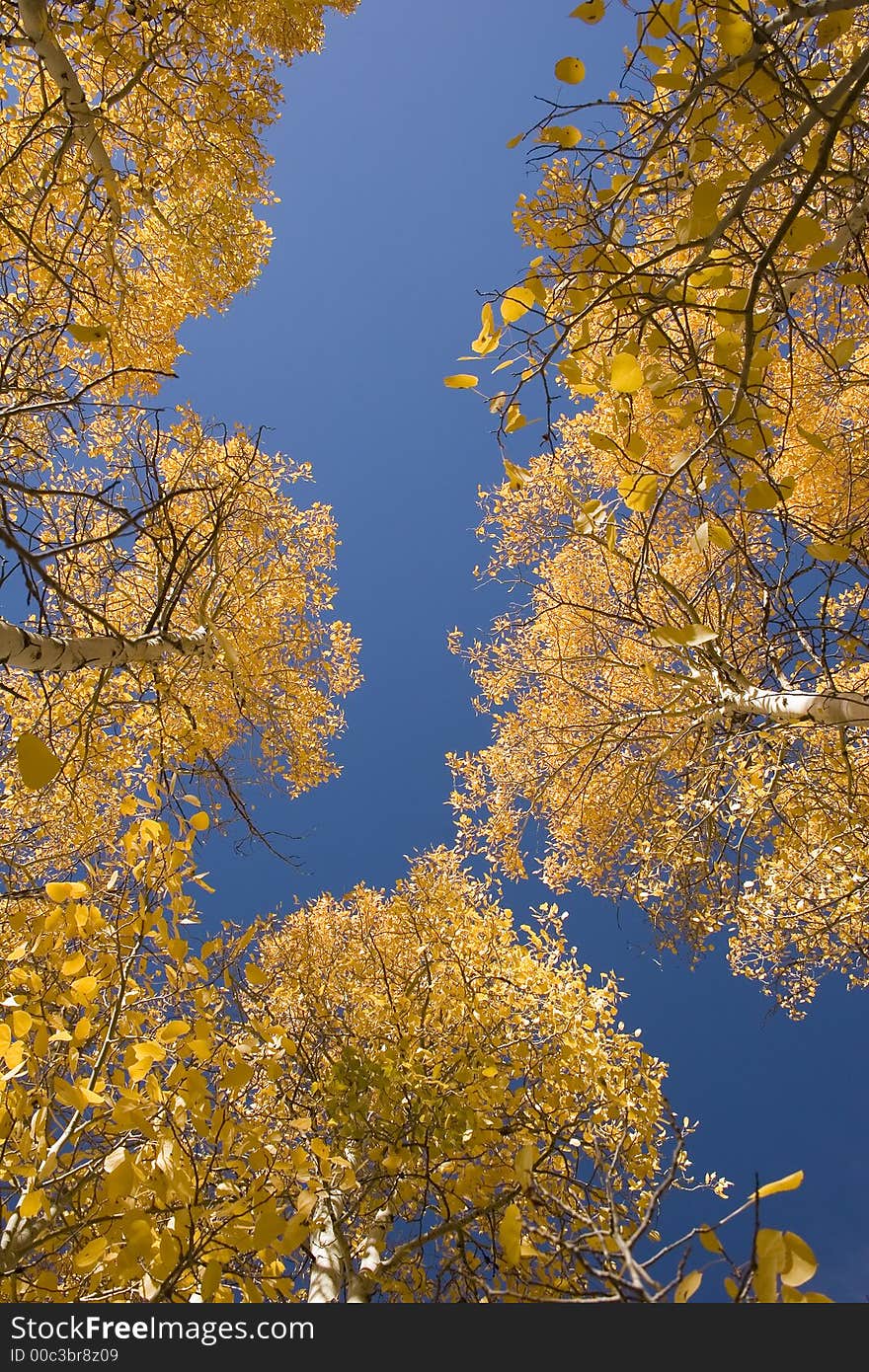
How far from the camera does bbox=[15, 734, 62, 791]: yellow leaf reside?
984 mm

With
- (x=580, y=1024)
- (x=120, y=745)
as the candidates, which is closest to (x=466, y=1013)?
(x=580, y=1024)

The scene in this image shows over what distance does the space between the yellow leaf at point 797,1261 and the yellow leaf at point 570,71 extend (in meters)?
2.40

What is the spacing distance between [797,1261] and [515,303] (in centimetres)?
190

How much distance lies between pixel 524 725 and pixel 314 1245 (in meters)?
5.83

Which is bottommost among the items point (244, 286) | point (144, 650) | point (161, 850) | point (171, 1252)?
point (171, 1252)

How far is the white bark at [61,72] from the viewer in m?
2.97

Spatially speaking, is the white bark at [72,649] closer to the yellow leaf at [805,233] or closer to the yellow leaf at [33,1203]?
the yellow leaf at [33,1203]

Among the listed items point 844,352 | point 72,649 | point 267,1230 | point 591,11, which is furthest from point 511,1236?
point 591,11

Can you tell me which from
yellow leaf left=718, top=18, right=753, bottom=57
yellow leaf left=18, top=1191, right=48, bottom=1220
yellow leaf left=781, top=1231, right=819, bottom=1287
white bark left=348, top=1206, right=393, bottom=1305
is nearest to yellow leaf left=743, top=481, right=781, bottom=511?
yellow leaf left=718, top=18, right=753, bottom=57

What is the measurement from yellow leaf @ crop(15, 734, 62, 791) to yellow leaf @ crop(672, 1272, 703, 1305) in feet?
4.50

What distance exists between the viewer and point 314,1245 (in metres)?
3.56

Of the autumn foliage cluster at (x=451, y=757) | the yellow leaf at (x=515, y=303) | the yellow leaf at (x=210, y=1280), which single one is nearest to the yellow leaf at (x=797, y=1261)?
the autumn foliage cluster at (x=451, y=757)

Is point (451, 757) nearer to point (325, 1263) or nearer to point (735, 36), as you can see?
point (325, 1263)
